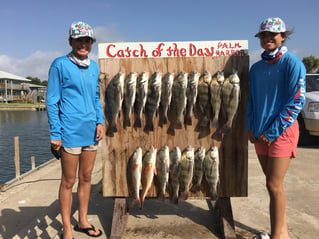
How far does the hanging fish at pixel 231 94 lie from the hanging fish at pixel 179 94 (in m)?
0.44

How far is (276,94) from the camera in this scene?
8.28 ft

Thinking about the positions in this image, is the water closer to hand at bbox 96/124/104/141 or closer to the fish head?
hand at bbox 96/124/104/141

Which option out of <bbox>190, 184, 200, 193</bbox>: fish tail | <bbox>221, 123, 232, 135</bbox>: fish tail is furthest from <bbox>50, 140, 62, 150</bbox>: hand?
<bbox>221, 123, 232, 135</bbox>: fish tail

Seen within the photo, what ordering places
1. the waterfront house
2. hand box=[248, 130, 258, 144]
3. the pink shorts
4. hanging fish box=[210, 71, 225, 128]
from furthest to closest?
the waterfront house → hanging fish box=[210, 71, 225, 128] → hand box=[248, 130, 258, 144] → the pink shorts

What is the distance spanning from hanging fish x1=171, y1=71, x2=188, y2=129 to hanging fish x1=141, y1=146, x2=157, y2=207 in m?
0.50

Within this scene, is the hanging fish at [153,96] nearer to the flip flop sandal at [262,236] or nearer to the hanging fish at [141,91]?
A: the hanging fish at [141,91]

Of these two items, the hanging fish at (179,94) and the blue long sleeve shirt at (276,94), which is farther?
the hanging fish at (179,94)

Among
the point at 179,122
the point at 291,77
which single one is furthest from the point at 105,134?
the point at 291,77

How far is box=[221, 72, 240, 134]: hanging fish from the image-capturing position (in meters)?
2.82

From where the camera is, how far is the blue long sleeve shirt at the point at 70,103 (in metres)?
2.64

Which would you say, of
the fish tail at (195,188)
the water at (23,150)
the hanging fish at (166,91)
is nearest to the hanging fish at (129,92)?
the hanging fish at (166,91)

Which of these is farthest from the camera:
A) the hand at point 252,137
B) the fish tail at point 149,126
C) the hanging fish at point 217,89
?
the fish tail at point 149,126

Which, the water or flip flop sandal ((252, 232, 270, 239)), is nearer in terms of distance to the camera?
flip flop sandal ((252, 232, 270, 239))

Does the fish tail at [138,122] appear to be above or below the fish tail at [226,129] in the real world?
above
